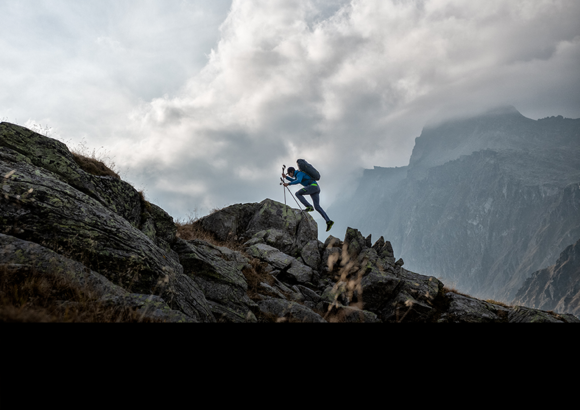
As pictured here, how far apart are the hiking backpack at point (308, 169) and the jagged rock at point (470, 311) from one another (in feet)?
32.7

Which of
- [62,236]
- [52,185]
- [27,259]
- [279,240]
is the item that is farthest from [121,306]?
[279,240]

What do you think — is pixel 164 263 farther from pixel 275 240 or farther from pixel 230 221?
pixel 230 221

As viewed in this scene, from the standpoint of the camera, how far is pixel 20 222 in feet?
17.1

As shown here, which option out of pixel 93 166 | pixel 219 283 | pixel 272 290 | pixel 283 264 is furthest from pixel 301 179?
pixel 93 166

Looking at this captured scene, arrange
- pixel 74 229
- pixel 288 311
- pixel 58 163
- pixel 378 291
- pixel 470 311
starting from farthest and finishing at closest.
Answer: pixel 378 291
pixel 470 311
pixel 288 311
pixel 58 163
pixel 74 229

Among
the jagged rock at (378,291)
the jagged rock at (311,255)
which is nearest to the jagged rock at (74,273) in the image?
the jagged rock at (378,291)

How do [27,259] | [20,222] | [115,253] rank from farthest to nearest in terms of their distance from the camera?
[115,253] → [20,222] → [27,259]

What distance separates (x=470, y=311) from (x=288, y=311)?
952 centimetres

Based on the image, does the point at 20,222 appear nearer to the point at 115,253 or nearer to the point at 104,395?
the point at 115,253

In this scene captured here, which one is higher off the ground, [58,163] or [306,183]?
[306,183]

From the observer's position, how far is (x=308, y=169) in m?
17.4

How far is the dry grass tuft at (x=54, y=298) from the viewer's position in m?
3.39

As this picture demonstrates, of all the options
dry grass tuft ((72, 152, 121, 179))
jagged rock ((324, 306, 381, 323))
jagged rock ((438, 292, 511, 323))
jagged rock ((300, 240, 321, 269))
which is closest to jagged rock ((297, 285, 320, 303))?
jagged rock ((324, 306, 381, 323))

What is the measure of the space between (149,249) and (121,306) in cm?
294
